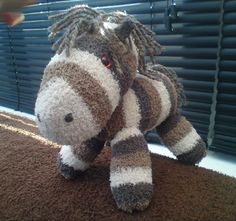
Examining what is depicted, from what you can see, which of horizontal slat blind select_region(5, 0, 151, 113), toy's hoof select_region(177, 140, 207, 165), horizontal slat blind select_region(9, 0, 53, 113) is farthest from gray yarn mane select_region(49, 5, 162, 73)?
horizontal slat blind select_region(9, 0, 53, 113)

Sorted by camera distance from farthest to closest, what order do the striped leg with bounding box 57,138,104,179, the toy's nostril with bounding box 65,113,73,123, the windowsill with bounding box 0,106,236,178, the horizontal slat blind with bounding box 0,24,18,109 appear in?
the horizontal slat blind with bounding box 0,24,18,109 → the windowsill with bounding box 0,106,236,178 → the striped leg with bounding box 57,138,104,179 → the toy's nostril with bounding box 65,113,73,123

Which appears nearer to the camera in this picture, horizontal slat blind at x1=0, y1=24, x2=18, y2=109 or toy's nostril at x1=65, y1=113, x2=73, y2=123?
toy's nostril at x1=65, y1=113, x2=73, y2=123

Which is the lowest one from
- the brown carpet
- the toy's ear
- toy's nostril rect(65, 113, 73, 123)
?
the brown carpet

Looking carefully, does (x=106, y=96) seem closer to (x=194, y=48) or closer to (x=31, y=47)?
(x=194, y=48)

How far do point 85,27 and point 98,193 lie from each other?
0.31m

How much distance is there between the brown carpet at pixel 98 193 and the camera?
0.54 m

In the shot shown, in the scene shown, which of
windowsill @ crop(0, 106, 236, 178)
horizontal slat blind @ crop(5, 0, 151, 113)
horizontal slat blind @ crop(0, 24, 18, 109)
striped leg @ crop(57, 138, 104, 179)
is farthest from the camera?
horizontal slat blind @ crop(0, 24, 18, 109)

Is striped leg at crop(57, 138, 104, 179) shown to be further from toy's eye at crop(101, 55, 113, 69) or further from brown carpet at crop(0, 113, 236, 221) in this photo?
toy's eye at crop(101, 55, 113, 69)

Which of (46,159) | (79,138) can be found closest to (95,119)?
(79,138)

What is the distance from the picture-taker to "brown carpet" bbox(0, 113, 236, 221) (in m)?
0.54

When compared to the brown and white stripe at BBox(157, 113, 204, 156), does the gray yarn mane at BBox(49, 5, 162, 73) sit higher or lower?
higher

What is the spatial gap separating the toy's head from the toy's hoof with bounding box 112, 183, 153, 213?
0.11 metres

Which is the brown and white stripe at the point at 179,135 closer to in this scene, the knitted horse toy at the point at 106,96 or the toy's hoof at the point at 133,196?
A: the knitted horse toy at the point at 106,96

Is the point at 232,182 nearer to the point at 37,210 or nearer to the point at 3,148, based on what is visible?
the point at 37,210
